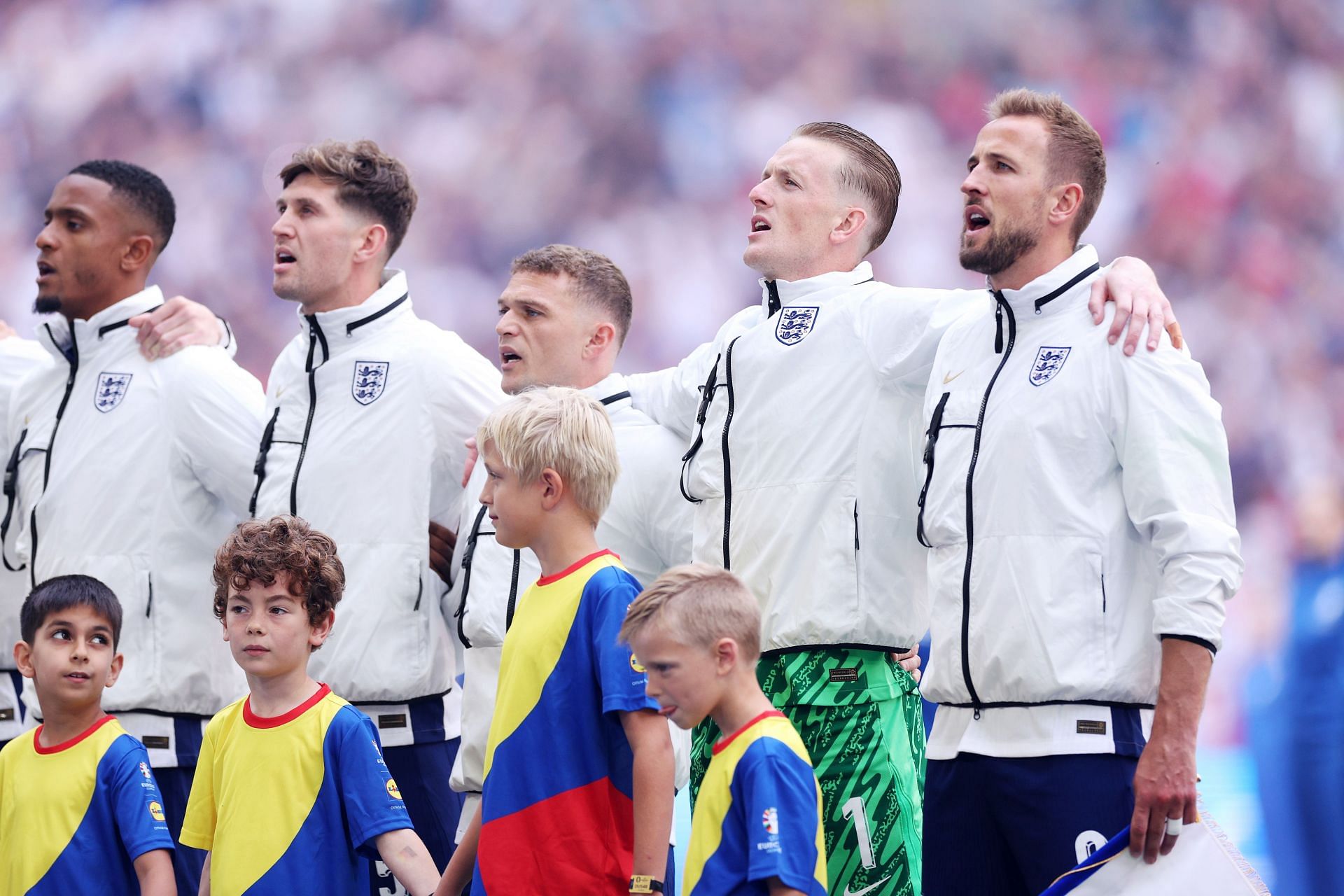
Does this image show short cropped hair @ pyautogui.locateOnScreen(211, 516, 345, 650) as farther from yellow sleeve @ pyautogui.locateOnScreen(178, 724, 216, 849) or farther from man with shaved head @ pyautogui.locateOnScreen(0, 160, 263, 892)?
man with shaved head @ pyautogui.locateOnScreen(0, 160, 263, 892)

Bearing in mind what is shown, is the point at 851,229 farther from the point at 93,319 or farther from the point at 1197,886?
the point at 93,319

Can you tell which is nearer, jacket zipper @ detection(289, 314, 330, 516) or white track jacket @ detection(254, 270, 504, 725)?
white track jacket @ detection(254, 270, 504, 725)

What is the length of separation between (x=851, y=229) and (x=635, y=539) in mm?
834

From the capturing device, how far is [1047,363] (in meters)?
2.76

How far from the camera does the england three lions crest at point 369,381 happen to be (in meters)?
3.68

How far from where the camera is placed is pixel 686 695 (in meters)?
2.23

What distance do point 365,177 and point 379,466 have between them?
0.82 metres

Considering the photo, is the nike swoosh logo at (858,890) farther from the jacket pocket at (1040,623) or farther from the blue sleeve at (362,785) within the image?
the blue sleeve at (362,785)

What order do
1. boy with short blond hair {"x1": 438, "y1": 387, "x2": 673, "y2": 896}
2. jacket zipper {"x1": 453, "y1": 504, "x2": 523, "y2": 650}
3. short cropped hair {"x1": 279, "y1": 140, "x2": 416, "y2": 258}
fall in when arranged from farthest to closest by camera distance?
short cropped hair {"x1": 279, "y1": 140, "x2": 416, "y2": 258} < jacket zipper {"x1": 453, "y1": 504, "x2": 523, "y2": 650} < boy with short blond hair {"x1": 438, "y1": 387, "x2": 673, "y2": 896}

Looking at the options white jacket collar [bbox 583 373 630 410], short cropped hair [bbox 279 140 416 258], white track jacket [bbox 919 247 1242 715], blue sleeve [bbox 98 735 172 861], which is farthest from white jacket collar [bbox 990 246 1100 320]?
blue sleeve [bbox 98 735 172 861]

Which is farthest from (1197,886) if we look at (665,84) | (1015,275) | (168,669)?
(665,84)

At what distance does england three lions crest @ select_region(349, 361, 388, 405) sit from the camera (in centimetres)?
368

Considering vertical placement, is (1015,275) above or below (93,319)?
below

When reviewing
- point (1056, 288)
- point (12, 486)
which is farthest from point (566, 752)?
point (12, 486)
